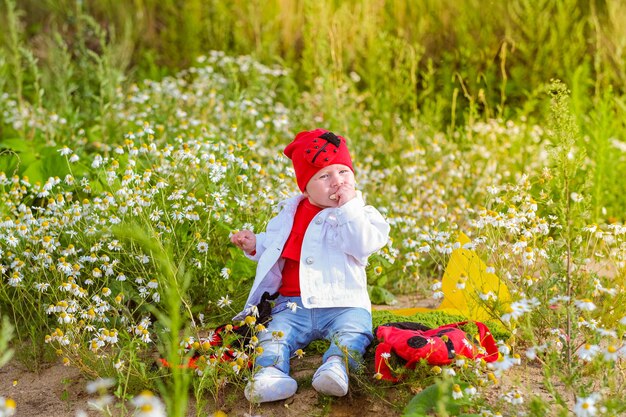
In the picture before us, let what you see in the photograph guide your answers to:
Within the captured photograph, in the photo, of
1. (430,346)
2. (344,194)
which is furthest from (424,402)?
(344,194)

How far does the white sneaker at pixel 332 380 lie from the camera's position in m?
2.83

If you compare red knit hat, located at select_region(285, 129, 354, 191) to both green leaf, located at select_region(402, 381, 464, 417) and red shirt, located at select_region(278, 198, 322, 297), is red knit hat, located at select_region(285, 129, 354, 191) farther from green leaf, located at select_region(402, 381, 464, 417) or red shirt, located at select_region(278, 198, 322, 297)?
green leaf, located at select_region(402, 381, 464, 417)

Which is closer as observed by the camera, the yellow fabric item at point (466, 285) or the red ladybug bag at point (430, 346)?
the red ladybug bag at point (430, 346)

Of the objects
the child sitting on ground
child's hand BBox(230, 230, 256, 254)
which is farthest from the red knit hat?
child's hand BBox(230, 230, 256, 254)

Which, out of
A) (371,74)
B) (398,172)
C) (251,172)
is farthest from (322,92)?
(251,172)

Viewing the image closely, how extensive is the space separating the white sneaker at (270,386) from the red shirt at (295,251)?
425mm

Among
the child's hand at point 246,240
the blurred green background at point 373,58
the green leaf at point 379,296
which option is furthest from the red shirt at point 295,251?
the blurred green background at point 373,58

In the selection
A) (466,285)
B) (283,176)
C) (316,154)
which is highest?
(316,154)

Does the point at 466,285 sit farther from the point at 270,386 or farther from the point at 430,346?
the point at 270,386

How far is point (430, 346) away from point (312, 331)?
57cm

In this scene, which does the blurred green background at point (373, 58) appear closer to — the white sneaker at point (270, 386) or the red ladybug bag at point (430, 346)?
the red ladybug bag at point (430, 346)

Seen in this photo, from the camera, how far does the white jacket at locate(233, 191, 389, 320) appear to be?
3082mm

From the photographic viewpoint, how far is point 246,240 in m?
3.39

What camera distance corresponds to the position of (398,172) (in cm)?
510
